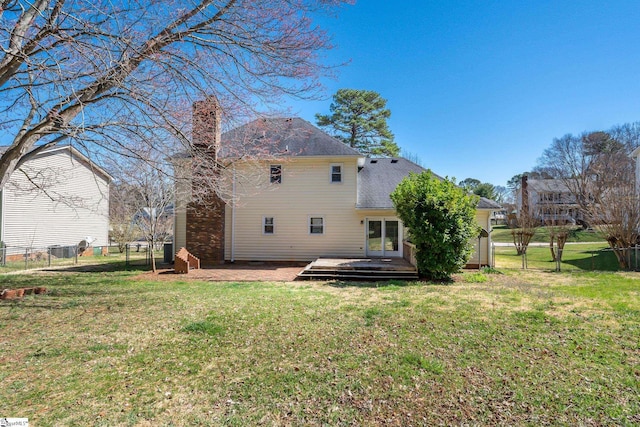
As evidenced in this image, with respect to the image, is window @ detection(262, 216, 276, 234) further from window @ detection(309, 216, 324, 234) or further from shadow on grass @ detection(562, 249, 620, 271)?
shadow on grass @ detection(562, 249, 620, 271)

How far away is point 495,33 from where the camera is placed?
1060 cm

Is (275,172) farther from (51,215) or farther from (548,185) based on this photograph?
(548,185)

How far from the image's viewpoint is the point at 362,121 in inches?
1132

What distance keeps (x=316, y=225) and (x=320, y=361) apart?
1149cm

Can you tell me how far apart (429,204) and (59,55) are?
A: 9198 millimetres

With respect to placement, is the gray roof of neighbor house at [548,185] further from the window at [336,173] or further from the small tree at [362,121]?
the window at [336,173]

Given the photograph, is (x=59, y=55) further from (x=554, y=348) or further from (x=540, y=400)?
(x=554, y=348)

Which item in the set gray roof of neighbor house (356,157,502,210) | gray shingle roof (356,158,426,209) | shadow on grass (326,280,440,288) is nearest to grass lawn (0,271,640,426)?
shadow on grass (326,280,440,288)

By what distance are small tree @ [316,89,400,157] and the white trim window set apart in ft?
46.5

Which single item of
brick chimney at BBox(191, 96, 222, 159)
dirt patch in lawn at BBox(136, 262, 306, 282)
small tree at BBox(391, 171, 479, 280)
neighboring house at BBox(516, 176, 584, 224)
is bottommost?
dirt patch in lawn at BBox(136, 262, 306, 282)

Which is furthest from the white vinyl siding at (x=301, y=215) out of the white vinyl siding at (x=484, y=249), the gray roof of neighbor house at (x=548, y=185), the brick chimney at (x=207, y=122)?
the gray roof of neighbor house at (x=548, y=185)

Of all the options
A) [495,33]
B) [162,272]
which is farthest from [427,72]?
[162,272]

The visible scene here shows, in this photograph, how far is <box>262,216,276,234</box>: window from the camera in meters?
15.6

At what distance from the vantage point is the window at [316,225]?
15398mm
